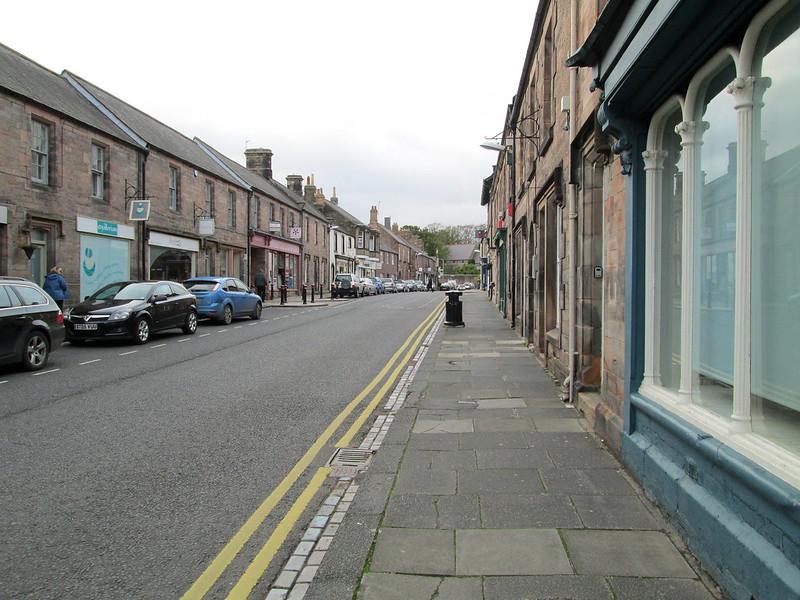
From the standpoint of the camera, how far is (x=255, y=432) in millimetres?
6156

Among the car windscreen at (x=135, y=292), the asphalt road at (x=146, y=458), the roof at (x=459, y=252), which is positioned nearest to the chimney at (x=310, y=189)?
the car windscreen at (x=135, y=292)

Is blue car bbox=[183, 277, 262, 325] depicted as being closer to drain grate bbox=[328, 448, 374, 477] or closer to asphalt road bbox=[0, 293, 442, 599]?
asphalt road bbox=[0, 293, 442, 599]

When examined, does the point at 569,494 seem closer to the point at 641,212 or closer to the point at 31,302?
the point at 641,212

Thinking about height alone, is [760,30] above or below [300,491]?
above

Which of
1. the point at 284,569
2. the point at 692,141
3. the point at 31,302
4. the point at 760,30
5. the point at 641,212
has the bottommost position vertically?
the point at 284,569

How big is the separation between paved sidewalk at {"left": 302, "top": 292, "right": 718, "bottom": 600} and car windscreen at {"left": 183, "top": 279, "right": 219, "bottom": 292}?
1413cm

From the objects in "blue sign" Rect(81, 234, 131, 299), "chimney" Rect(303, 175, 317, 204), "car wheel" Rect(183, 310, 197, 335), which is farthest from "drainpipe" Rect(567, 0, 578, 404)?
"chimney" Rect(303, 175, 317, 204)

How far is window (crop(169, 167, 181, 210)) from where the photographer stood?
81.6 ft

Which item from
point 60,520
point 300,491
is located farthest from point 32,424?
point 300,491

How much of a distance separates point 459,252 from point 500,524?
129m

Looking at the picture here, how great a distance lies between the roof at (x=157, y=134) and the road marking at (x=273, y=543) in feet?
70.5

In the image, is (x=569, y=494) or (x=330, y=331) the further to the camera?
(x=330, y=331)

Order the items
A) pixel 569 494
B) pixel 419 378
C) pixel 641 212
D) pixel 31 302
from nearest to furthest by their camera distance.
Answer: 1. pixel 569 494
2. pixel 641 212
3. pixel 419 378
4. pixel 31 302

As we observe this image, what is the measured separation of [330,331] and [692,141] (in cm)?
1350
